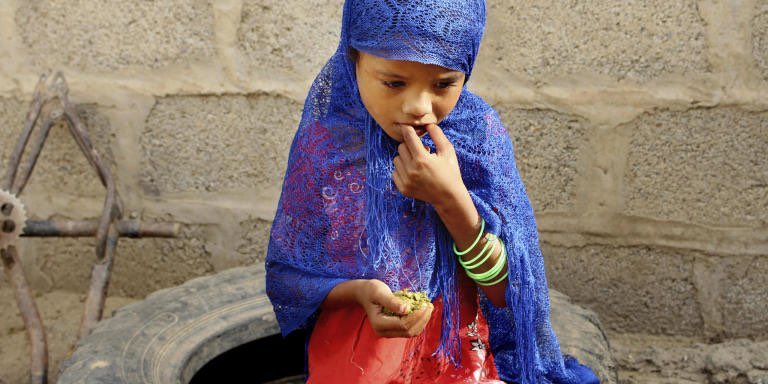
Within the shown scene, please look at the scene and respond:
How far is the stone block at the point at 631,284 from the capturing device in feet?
8.68

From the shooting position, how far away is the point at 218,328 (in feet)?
7.04

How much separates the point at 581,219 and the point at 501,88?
18.5 inches

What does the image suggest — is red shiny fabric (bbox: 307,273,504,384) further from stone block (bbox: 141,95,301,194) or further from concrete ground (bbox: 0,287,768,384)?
stone block (bbox: 141,95,301,194)

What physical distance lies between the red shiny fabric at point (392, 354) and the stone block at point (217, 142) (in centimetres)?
100

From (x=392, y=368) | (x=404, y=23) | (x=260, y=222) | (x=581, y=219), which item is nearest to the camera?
(x=404, y=23)

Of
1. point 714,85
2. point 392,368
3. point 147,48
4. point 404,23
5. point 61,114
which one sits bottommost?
point 392,368

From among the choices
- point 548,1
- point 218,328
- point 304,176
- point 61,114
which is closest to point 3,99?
point 61,114

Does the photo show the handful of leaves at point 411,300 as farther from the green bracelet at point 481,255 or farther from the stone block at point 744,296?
the stone block at point 744,296

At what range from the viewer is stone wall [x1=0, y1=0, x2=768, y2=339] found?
8.07 ft

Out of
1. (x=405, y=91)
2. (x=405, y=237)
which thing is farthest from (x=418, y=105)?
(x=405, y=237)

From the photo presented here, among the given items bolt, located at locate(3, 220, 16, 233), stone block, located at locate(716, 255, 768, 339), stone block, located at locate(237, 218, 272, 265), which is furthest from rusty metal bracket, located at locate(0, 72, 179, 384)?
stone block, located at locate(716, 255, 768, 339)

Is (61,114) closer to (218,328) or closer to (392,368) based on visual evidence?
(218,328)

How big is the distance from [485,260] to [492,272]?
37 mm

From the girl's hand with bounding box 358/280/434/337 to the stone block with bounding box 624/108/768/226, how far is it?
1.21m
